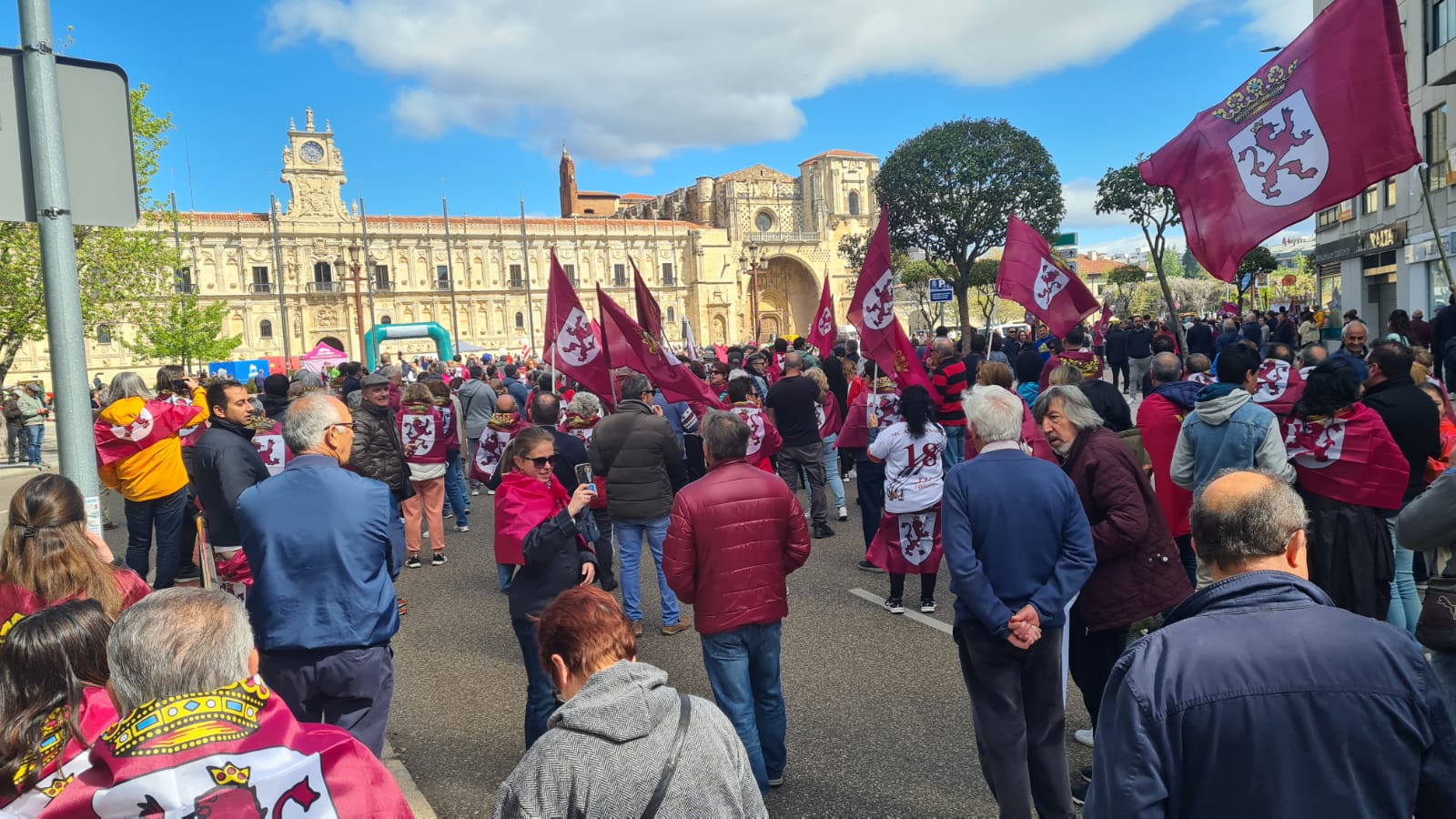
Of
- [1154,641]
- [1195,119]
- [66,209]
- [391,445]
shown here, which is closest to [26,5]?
[66,209]

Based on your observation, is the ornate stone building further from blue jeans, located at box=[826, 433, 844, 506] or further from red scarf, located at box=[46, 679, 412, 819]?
red scarf, located at box=[46, 679, 412, 819]

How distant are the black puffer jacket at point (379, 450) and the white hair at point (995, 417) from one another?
5.42 meters

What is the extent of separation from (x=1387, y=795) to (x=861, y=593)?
567cm

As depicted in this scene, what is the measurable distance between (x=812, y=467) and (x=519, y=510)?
18.4 ft

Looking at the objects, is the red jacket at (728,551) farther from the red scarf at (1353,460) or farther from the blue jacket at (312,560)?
the red scarf at (1353,460)

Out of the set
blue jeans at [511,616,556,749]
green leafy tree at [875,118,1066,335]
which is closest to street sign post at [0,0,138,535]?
blue jeans at [511,616,556,749]

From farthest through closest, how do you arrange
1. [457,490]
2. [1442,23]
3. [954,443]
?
1. [1442,23]
2. [457,490]
3. [954,443]

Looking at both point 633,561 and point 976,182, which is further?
point 976,182

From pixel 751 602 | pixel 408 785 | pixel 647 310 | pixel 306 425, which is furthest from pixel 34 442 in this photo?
pixel 751 602

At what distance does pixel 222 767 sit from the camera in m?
1.71

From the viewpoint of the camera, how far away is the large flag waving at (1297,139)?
4.84m

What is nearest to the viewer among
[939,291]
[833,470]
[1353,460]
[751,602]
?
[751,602]

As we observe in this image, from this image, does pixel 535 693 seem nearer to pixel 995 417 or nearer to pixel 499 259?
pixel 995 417

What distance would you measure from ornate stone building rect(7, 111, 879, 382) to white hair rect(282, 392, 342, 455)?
52740 mm
